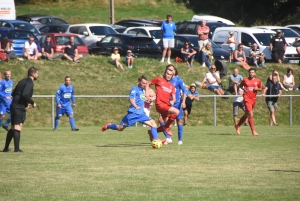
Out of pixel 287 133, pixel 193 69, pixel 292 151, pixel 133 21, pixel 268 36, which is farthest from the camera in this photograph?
pixel 133 21

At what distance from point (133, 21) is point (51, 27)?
262 inches

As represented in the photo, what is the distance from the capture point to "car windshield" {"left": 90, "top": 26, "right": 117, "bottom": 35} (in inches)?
1517

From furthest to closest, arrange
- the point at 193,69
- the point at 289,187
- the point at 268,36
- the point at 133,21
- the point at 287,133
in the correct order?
the point at 133,21, the point at 268,36, the point at 193,69, the point at 287,133, the point at 289,187

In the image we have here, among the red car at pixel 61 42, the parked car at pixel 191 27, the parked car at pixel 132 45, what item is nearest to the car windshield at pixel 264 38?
the parked car at pixel 191 27

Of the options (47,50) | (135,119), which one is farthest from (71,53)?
(135,119)

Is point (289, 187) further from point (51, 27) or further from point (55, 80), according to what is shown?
point (51, 27)

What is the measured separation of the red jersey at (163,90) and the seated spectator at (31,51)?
618 inches

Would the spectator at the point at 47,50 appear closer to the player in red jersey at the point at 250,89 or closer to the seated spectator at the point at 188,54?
the seated spectator at the point at 188,54

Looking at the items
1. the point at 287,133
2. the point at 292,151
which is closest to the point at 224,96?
the point at 287,133

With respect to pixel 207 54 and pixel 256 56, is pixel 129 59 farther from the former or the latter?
pixel 256 56

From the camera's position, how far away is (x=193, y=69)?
33594 mm

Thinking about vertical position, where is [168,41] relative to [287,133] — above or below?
above

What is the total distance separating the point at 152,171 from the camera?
1235cm

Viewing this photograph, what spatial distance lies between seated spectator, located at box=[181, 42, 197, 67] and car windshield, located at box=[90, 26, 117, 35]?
237 inches
